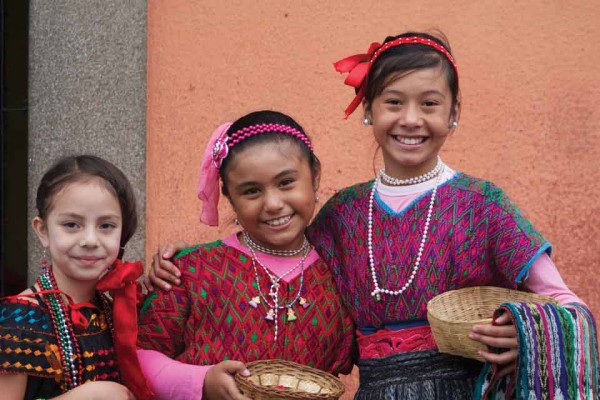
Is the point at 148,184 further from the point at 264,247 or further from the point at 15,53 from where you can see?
the point at 264,247

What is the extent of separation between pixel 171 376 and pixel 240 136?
0.82m

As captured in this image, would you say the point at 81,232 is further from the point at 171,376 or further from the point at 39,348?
the point at 171,376

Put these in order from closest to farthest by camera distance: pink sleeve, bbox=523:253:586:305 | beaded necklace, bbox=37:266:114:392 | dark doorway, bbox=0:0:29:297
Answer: beaded necklace, bbox=37:266:114:392
pink sleeve, bbox=523:253:586:305
dark doorway, bbox=0:0:29:297

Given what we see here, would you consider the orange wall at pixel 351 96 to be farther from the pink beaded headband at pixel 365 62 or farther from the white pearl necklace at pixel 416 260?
the white pearl necklace at pixel 416 260

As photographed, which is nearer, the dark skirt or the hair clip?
the dark skirt

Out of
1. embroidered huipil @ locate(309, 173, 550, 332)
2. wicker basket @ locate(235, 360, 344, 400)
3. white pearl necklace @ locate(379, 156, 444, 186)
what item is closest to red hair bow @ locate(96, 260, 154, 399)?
wicker basket @ locate(235, 360, 344, 400)

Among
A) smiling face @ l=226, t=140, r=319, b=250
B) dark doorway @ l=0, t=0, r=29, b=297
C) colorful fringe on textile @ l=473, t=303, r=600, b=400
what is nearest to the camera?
colorful fringe on textile @ l=473, t=303, r=600, b=400

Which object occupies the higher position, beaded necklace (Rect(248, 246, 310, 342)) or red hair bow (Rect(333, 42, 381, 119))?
red hair bow (Rect(333, 42, 381, 119))

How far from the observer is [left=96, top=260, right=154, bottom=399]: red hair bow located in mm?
3125

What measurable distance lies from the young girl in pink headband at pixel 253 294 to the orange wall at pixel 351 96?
145cm

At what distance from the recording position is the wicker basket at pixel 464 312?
2947 mm

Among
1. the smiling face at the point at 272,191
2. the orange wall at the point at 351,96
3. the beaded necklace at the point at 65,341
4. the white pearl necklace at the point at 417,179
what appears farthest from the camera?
the orange wall at the point at 351,96

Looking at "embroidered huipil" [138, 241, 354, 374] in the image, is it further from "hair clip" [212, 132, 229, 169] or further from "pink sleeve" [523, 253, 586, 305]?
"pink sleeve" [523, 253, 586, 305]

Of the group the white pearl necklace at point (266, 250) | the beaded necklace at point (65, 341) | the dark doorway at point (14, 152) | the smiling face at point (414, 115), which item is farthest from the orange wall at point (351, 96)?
the beaded necklace at point (65, 341)
